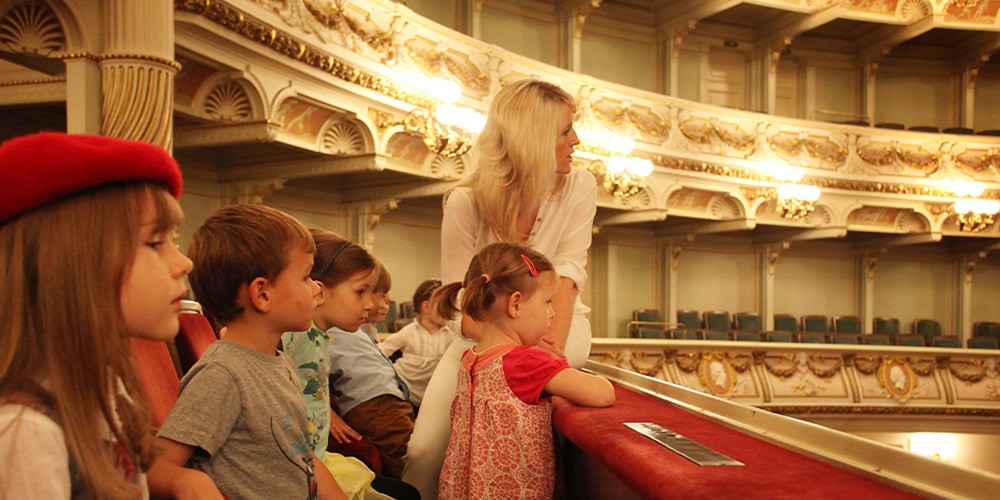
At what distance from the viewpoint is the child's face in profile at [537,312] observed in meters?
2.12

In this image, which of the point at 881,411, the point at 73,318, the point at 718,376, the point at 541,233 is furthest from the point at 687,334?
the point at 73,318

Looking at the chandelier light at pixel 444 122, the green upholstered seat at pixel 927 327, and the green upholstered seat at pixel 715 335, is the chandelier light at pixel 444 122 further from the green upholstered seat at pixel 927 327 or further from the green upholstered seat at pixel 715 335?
the green upholstered seat at pixel 927 327

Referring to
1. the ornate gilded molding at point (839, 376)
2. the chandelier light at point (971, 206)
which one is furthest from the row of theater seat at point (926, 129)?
the ornate gilded molding at point (839, 376)

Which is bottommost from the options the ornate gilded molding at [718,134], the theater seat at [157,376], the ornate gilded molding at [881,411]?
the ornate gilded molding at [881,411]

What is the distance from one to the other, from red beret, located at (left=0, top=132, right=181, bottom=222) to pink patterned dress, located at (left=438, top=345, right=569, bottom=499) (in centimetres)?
114

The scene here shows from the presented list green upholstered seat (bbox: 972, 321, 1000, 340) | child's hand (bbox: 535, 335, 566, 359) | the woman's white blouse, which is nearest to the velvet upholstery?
child's hand (bbox: 535, 335, 566, 359)

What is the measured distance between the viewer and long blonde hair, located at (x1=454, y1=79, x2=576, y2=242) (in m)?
2.50

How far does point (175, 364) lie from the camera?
1.88 m

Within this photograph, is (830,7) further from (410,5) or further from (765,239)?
(410,5)

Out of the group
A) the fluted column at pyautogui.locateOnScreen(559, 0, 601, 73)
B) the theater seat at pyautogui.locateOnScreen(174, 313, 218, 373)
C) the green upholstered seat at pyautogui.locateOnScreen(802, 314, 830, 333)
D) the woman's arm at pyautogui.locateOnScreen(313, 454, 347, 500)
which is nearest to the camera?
the woman's arm at pyautogui.locateOnScreen(313, 454, 347, 500)

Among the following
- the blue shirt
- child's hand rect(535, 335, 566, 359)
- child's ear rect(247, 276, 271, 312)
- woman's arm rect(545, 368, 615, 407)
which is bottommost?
the blue shirt

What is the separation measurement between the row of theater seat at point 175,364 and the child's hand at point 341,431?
0.7 inches

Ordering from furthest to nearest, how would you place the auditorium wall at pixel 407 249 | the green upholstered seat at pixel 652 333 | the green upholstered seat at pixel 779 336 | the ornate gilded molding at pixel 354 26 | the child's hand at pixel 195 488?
the green upholstered seat at pixel 652 333 < the green upholstered seat at pixel 779 336 < the auditorium wall at pixel 407 249 < the ornate gilded molding at pixel 354 26 < the child's hand at pixel 195 488

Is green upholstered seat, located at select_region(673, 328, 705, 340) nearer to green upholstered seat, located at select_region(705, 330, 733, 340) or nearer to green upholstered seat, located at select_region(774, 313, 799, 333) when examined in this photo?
green upholstered seat, located at select_region(705, 330, 733, 340)
